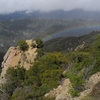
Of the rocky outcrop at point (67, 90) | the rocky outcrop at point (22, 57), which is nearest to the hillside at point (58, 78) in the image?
the rocky outcrop at point (67, 90)

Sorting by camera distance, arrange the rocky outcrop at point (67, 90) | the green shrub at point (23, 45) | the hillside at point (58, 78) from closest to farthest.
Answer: the rocky outcrop at point (67, 90) < the hillside at point (58, 78) < the green shrub at point (23, 45)

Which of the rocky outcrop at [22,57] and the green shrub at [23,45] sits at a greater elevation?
the green shrub at [23,45]

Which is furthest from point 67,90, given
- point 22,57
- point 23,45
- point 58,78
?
point 23,45

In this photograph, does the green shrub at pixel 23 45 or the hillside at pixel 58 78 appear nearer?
the hillside at pixel 58 78

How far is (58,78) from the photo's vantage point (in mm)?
24156

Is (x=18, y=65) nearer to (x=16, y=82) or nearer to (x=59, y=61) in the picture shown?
(x=16, y=82)

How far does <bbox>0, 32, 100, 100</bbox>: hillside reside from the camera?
51.7 ft

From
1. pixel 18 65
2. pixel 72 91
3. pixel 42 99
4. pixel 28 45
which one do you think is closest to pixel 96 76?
pixel 72 91

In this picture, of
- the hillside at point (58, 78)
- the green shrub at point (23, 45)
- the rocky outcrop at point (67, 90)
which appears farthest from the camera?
the green shrub at point (23, 45)

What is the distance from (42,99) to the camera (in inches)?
613

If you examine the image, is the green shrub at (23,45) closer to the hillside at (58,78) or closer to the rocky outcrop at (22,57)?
the hillside at (58,78)

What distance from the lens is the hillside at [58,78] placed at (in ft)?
51.7

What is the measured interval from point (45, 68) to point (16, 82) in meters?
8.42

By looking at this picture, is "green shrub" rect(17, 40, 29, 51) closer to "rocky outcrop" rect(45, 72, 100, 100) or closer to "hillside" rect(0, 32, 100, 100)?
"hillside" rect(0, 32, 100, 100)
